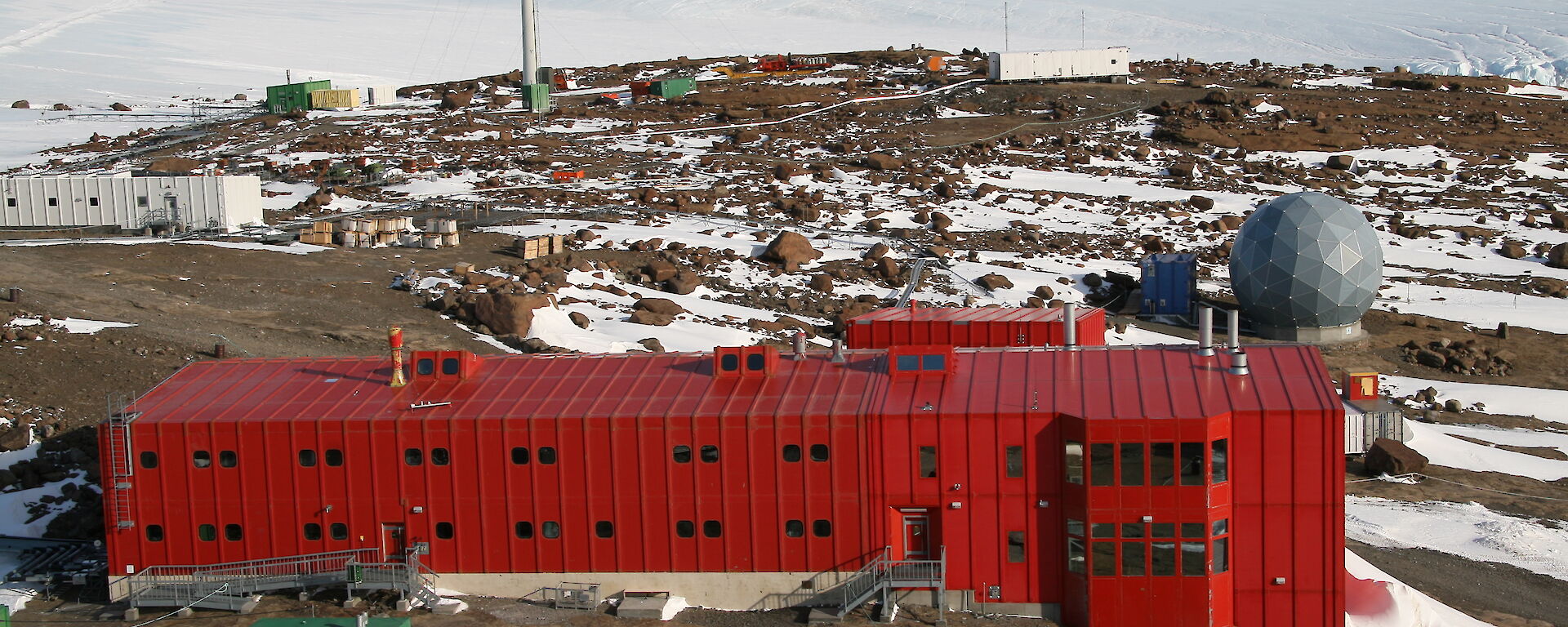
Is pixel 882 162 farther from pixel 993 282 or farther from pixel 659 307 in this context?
pixel 659 307

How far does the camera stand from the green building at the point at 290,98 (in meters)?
90.7

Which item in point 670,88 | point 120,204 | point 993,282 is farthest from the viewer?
point 670,88

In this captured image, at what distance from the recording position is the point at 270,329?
128 feet

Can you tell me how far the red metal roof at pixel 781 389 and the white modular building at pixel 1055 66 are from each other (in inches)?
2604

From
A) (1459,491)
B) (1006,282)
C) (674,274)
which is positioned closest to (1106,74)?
(1006,282)

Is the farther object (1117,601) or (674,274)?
(674,274)

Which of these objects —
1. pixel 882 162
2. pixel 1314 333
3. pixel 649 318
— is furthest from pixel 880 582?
pixel 882 162

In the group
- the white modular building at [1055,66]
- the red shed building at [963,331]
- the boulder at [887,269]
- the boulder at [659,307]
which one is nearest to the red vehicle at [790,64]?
the white modular building at [1055,66]

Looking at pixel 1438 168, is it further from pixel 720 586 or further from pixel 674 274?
pixel 720 586

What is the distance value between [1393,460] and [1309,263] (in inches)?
507

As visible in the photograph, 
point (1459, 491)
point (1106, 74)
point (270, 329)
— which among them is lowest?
point (1459, 491)

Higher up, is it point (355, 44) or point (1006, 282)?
point (355, 44)

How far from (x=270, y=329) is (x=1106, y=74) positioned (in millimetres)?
62876

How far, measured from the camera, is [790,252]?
50594mm
